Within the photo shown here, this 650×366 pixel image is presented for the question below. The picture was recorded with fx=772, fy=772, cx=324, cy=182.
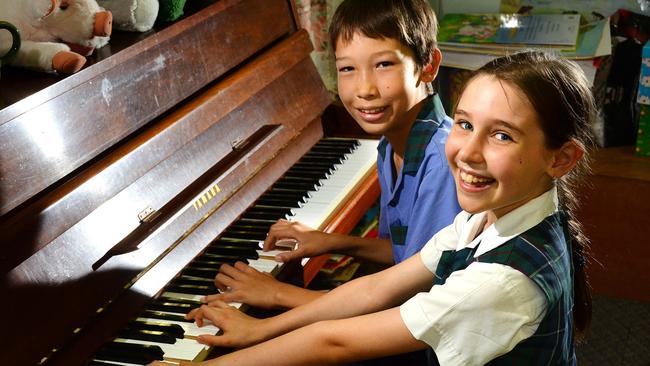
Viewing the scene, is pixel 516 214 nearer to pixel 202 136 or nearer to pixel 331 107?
pixel 202 136

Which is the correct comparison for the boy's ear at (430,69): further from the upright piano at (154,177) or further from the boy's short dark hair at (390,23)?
the upright piano at (154,177)

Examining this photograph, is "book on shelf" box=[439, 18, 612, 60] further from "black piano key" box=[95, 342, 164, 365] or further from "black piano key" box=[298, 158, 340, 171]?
"black piano key" box=[95, 342, 164, 365]

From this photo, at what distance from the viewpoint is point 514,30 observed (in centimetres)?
342

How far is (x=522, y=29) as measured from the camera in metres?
3.42

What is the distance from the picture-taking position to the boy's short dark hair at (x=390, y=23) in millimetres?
1912

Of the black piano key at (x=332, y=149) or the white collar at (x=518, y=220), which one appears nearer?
the white collar at (x=518, y=220)

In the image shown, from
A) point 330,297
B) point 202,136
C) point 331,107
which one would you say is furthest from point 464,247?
point 331,107

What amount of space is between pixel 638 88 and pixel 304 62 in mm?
1543

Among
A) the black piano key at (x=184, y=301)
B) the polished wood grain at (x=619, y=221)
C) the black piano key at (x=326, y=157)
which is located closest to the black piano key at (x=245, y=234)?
the black piano key at (x=184, y=301)

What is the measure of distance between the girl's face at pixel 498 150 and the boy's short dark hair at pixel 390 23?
560 mm

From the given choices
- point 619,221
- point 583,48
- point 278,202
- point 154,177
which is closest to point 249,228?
point 278,202

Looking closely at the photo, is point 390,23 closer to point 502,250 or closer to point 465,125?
point 465,125

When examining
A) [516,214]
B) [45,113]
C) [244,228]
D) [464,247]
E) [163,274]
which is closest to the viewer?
[516,214]

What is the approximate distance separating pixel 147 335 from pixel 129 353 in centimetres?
7
